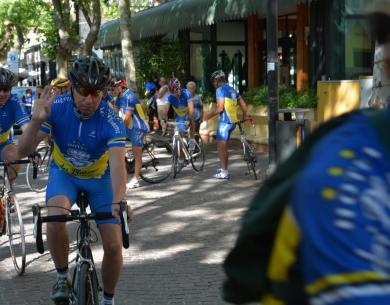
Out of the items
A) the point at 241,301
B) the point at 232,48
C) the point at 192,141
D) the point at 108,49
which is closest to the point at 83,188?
the point at 241,301

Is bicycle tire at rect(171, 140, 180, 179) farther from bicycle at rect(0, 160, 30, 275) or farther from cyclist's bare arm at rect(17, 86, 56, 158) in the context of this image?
cyclist's bare arm at rect(17, 86, 56, 158)

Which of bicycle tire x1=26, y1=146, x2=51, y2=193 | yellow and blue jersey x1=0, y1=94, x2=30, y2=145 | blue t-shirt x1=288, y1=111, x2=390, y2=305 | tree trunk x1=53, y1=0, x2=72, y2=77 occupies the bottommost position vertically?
bicycle tire x1=26, y1=146, x2=51, y2=193

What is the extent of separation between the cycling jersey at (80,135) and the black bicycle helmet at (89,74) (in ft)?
0.64

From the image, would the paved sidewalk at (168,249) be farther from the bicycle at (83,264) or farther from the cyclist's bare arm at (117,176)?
the bicycle at (83,264)

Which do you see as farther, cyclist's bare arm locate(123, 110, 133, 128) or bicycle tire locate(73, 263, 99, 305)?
cyclist's bare arm locate(123, 110, 133, 128)

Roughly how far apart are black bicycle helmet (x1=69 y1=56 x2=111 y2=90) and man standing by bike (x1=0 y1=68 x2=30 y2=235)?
2.55 m

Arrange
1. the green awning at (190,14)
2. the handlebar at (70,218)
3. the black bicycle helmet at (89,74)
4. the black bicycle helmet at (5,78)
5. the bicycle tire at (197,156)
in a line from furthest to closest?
the green awning at (190,14) < the bicycle tire at (197,156) < the black bicycle helmet at (5,78) < the black bicycle helmet at (89,74) < the handlebar at (70,218)

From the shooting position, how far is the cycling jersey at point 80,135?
15.5 feet

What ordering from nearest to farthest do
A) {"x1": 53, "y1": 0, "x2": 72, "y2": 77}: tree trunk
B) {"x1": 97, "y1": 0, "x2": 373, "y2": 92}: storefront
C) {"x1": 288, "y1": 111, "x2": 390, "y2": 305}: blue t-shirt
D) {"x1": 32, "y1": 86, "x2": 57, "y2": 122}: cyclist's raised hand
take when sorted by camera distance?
{"x1": 288, "y1": 111, "x2": 390, "y2": 305}: blue t-shirt → {"x1": 32, "y1": 86, "x2": 57, "y2": 122}: cyclist's raised hand → {"x1": 97, "y1": 0, "x2": 373, "y2": 92}: storefront → {"x1": 53, "y1": 0, "x2": 72, "y2": 77}: tree trunk

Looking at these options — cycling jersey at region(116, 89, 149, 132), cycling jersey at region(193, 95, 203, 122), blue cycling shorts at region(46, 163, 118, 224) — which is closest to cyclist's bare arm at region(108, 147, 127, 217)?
blue cycling shorts at region(46, 163, 118, 224)

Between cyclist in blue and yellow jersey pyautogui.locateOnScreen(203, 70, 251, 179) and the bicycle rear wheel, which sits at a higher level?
cyclist in blue and yellow jersey pyautogui.locateOnScreen(203, 70, 251, 179)

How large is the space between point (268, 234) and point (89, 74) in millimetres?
3386

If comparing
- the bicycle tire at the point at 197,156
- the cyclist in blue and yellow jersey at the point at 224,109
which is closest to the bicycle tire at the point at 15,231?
the cyclist in blue and yellow jersey at the point at 224,109

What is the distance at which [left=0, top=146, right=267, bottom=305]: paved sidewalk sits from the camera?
608 centimetres
